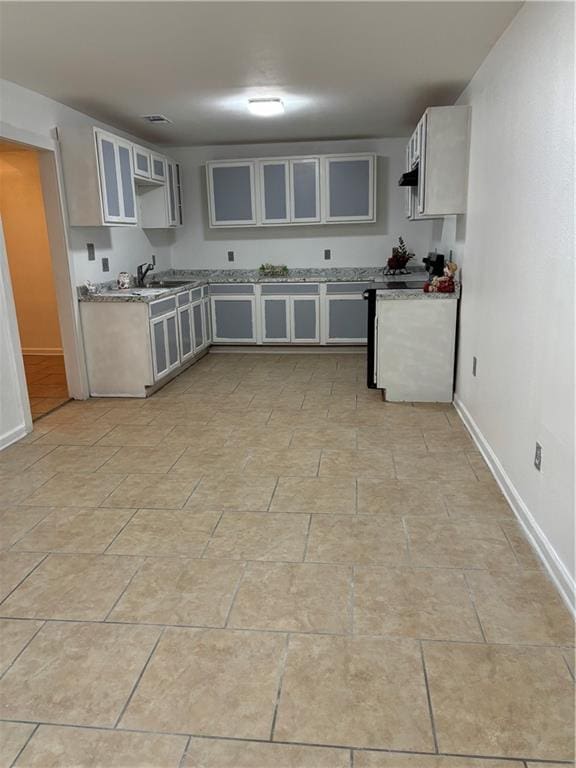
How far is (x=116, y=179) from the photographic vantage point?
4.71m

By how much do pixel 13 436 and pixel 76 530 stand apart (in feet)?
4.84

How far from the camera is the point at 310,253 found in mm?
6668

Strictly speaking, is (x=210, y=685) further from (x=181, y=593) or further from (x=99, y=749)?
(x=181, y=593)

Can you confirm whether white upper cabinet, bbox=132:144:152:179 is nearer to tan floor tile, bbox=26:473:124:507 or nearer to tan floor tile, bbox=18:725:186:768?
tan floor tile, bbox=26:473:124:507

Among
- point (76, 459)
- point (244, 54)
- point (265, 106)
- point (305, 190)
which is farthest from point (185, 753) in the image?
point (305, 190)

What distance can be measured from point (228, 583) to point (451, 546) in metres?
0.98

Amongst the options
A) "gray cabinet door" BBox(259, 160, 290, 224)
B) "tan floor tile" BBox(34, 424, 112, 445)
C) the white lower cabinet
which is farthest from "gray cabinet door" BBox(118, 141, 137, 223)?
"tan floor tile" BBox(34, 424, 112, 445)

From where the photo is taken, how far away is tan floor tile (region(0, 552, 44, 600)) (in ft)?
7.52

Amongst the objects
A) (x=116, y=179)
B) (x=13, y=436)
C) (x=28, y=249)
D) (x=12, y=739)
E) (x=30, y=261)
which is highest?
(x=116, y=179)

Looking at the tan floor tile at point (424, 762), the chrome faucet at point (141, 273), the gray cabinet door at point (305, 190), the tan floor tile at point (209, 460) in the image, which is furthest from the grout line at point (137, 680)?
the gray cabinet door at point (305, 190)

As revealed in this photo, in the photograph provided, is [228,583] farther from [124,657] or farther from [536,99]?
[536,99]

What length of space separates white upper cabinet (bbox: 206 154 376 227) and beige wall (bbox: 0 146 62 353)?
1.86 m

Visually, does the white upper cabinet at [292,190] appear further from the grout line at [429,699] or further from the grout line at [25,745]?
the grout line at [25,745]

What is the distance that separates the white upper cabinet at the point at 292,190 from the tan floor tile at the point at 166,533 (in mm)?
4276
